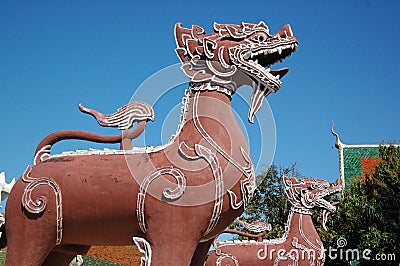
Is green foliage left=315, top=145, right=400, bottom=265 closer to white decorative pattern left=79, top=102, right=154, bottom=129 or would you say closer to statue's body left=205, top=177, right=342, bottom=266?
statue's body left=205, top=177, right=342, bottom=266

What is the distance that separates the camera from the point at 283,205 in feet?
65.7

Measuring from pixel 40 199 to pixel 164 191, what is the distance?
1.18 metres

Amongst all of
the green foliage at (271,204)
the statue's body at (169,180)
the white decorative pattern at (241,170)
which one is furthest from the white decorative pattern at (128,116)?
the green foliage at (271,204)

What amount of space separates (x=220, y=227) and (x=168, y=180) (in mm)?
662

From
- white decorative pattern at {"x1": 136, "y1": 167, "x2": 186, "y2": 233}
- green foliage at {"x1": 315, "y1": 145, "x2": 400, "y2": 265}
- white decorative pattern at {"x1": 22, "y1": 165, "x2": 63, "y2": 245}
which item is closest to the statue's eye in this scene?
white decorative pattern at {"x1": 136, "y1": 167, "x2": 186, "y2": 233}

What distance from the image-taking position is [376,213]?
11.2m

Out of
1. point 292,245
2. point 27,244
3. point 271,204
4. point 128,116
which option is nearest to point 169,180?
point 128,116

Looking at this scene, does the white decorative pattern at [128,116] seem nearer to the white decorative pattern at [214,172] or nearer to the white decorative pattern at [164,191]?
the white decorative pattern at [214,172]

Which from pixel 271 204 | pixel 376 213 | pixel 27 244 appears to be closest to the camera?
pixel 27 244

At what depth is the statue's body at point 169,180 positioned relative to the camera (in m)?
4.24

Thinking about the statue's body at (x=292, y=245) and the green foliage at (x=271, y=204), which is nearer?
the statue's body at (x=292, y=245)

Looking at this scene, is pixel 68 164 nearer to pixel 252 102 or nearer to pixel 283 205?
pixel 252 102

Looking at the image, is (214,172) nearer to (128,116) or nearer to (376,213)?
(128,116)

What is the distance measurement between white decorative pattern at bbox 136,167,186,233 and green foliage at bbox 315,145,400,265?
26.2ft
